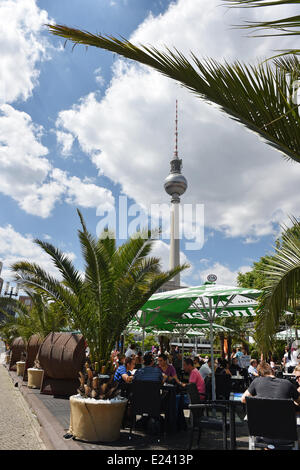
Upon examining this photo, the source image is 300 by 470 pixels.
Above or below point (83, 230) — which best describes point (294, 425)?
below

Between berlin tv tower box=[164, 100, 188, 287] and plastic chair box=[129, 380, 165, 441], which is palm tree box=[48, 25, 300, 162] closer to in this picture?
plastic chair box=[129, 380, 165, 441]

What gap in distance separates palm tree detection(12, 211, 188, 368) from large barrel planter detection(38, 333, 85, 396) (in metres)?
3.08

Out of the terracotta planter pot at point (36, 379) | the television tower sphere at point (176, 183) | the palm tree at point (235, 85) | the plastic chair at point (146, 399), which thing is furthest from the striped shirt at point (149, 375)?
the television tower sphere at point (176, 183)

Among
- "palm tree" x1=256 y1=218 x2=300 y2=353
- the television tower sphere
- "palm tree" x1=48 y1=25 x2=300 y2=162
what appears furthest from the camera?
the television tower sphere

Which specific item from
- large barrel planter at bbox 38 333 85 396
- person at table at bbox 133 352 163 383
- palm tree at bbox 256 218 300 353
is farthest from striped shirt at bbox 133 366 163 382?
large barrel planter at bbox 38 333 85 396

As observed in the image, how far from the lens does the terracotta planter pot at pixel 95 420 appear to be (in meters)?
5.77

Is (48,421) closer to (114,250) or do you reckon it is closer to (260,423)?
(114,250)

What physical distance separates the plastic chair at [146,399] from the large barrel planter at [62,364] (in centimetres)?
458

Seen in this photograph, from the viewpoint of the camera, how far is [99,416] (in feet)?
19.2

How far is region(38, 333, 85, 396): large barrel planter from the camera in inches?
409

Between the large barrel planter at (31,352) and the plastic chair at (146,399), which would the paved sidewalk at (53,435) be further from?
the large barrel planter at (31,352)
